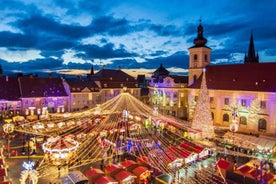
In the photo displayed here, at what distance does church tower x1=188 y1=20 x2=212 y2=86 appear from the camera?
36.8m

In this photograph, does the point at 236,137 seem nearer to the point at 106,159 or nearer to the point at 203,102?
the point at 203,102

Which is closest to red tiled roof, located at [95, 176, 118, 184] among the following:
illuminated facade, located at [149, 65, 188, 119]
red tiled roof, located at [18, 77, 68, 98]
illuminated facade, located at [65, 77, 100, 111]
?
illuminated facade, located at [149, 65, 188, 119]

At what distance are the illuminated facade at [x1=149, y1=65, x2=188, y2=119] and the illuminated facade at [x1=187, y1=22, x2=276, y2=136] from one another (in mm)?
4221

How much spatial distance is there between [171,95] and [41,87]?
24954mm

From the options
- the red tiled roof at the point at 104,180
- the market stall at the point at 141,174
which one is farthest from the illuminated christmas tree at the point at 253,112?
the red tiled roof at the point at 104,180

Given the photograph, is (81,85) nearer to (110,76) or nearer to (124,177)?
(110,76)

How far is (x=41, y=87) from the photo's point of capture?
4219 cm

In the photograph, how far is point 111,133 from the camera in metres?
27.4

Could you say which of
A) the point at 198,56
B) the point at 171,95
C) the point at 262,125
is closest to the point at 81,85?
the point at 171,95

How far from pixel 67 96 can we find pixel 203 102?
30106 millimetres

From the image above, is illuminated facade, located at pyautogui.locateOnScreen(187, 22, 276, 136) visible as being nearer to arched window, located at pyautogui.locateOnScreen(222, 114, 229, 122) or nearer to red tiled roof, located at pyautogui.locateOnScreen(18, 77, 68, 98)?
arched window, located at pyautogui.locateOnScreen(222, 114, 229, 122)

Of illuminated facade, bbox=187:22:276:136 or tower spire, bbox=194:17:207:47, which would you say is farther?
tower spire, bbox=194:17:207:47

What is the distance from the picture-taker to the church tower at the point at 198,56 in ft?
121

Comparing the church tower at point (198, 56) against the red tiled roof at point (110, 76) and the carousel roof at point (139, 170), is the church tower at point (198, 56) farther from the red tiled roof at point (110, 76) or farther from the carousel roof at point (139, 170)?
the carousel roof at point (139, 170)
